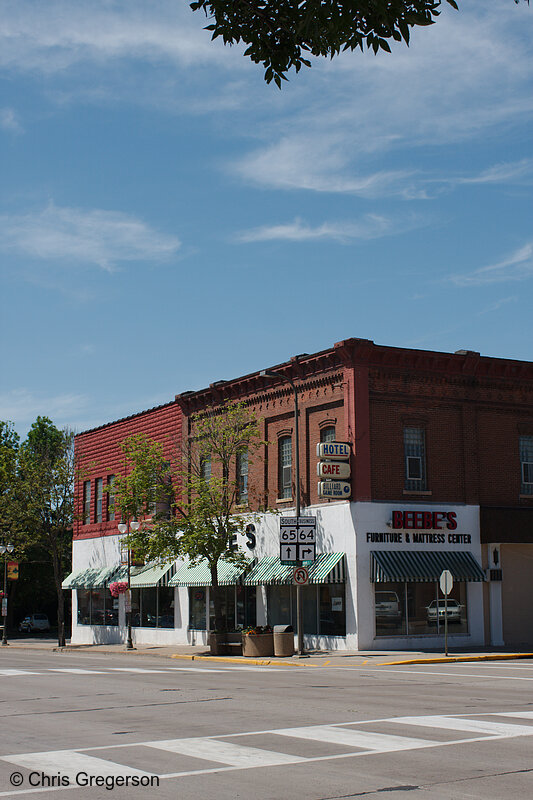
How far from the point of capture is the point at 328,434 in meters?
36.0

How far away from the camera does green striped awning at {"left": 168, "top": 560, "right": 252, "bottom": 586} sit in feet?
125

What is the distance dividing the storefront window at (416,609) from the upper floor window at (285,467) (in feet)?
19.8

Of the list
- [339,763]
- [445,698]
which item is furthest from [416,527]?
[339,763]

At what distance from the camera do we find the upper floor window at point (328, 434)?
35.8m

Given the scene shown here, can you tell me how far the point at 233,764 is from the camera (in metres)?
9.95

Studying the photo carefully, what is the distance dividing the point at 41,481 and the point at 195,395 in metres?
9.33

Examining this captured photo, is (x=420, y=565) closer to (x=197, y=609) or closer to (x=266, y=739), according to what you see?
(x=197, y=609)

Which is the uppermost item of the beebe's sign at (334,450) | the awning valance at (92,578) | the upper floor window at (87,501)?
the beebe's sign at (334,450)

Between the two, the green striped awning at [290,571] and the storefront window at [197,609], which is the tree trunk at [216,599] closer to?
the green striped awning at [290,571]

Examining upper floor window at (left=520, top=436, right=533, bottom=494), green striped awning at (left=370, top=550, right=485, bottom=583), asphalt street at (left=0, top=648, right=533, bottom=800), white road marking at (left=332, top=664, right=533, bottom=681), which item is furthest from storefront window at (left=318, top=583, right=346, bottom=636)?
asphalt street at (left=0, top=648, right=533, bottom=800)

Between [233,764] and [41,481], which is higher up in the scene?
[41,481]

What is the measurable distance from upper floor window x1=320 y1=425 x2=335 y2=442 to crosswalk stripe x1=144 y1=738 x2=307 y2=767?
2440 cm

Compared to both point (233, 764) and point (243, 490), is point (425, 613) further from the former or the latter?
point (233, 764)

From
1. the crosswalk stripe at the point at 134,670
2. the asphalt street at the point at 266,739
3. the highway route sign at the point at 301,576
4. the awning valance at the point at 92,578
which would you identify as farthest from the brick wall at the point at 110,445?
the asphalt street at the point at 266,739
